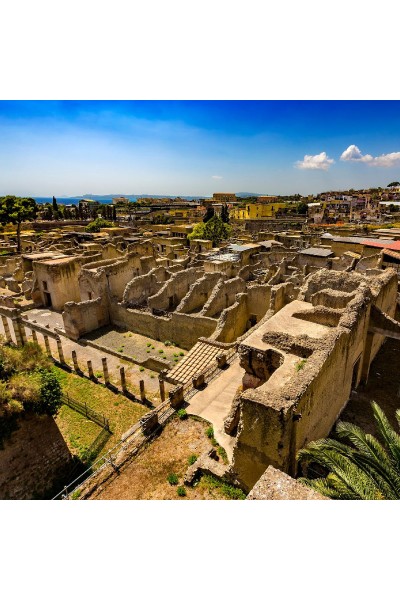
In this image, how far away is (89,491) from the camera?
983 cm

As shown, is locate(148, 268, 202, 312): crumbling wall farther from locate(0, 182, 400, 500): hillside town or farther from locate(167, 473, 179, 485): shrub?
locate(167, 473, 179, 485): shrub

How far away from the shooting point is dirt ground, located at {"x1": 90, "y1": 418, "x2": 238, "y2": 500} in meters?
9.46

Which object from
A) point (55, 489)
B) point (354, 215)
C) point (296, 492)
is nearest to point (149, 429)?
→ point (55, 489)

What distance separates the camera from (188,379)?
16.9 m

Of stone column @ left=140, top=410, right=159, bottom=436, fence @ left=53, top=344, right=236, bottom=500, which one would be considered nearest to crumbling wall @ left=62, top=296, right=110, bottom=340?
fence @ left=53, top=344, right=236, bottom=500

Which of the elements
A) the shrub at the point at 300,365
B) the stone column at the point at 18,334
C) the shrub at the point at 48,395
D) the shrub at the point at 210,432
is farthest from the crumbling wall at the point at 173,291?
the shrub at the point at 300,365

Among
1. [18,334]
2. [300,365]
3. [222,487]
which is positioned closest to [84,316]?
[18,334]

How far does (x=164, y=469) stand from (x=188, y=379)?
6697 mm

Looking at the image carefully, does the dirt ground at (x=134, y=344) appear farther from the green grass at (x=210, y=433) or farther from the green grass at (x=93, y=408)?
the green grass at (x=210, y=433)

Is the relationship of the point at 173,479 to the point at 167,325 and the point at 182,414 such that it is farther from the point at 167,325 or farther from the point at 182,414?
the point at 167,325

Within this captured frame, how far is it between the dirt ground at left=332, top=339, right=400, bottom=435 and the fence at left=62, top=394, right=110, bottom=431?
34.2 feet

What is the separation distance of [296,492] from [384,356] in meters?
13.6

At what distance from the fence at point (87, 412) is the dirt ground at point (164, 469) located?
15.6 ft

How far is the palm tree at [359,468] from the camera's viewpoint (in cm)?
686
